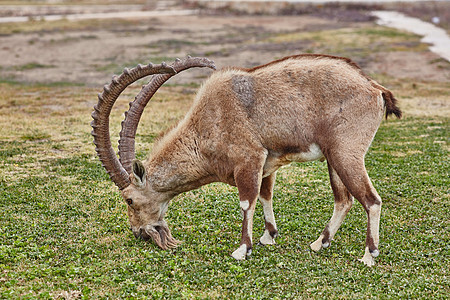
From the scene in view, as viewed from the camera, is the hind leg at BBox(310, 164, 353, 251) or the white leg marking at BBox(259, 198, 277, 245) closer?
the hind leg at BBox(310, 164, 353, 251)

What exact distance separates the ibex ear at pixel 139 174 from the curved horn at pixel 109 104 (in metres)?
0.36

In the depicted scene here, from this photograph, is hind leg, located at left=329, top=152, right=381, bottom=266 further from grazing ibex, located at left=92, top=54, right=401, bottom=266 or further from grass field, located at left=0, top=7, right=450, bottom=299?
grass field, located at left=0, top=7, right=450, bottom=299

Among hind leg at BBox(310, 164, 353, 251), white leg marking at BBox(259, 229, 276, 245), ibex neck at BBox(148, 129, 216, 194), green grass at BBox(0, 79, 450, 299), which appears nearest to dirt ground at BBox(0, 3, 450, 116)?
green grass at BBox(0, 79, 450, 299)

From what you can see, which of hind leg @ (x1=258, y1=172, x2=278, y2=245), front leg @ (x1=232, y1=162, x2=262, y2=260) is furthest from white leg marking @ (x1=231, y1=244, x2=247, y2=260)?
hind leg @ (x1=258, y1=172, x2=278, y2=245)

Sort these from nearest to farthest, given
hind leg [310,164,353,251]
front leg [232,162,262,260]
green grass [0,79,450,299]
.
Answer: green grass [0,79,450,299]
front leg [232,162,262,260]
hind leg [310,164,353,251]

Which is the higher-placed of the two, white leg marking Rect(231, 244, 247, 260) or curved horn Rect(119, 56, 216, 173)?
curved horn Rect(119, 56, 216, 173)

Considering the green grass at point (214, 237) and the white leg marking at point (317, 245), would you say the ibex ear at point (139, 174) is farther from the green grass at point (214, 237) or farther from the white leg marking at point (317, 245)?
the white leg marking at point (317, 245)

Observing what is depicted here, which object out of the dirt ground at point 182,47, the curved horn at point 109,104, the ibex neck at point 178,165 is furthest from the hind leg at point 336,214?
the dirt ground at point 182,47

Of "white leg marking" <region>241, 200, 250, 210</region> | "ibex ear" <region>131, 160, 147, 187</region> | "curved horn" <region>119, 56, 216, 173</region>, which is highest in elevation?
"curved horn" <region>119, 56, 216, 173</region>

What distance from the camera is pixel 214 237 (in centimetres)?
968

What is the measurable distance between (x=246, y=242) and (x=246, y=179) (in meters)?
1.08

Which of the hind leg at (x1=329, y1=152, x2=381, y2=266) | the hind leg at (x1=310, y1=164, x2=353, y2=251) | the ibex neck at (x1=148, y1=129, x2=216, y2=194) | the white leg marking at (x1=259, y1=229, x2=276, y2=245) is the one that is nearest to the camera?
the hind leg at (x1=329, y1=152, x2=381, y2=266)

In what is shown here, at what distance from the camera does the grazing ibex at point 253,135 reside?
27.8 ft

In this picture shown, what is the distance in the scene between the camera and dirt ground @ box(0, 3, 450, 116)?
29.9m
